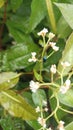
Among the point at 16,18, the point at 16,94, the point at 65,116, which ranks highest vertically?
the point at 16,18

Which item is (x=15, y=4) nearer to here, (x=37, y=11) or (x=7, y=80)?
(x=37, y=11)

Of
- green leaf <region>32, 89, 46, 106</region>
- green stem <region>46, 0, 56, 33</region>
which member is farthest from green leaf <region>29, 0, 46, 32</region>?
green leaf <region>32, 89, 46, 106</region>

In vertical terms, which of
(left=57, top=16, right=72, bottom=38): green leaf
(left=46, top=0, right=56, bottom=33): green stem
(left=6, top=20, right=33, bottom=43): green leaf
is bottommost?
(left=6, top=20, right=33, bottom=43): green leaf

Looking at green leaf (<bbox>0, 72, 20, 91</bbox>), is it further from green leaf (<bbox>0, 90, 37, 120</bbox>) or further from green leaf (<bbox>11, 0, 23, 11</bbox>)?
green leaf (<bbox>11, 0, 23, 11</bbox>)

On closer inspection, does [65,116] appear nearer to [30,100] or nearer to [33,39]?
[30,100]

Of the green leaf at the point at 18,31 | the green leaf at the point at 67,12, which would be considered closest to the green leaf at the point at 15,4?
the green leaf at the point at 18,31

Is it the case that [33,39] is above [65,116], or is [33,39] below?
above

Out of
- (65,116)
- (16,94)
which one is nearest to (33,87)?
(16,94)
